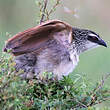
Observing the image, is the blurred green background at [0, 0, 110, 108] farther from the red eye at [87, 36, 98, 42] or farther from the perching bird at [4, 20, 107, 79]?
the perching bird at [4, 20, 107, 79]

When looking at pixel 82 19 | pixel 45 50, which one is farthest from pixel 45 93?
pixel 82 19

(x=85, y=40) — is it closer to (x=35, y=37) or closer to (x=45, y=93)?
(x=35, y=37)

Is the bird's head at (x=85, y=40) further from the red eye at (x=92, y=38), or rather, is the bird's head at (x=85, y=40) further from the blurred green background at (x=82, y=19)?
the blurred green background at (x=82, y=19)

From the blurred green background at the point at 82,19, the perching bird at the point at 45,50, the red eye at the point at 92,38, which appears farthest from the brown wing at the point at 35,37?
the blurred green background at the point at 82,19

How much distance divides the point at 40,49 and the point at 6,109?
1274 mm

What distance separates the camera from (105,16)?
10.6 meters

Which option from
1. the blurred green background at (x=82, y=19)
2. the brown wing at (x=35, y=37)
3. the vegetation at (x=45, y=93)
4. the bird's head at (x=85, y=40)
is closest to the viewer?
the vegetation at (x=45, y=93)

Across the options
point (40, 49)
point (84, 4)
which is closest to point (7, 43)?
point (40, 49)

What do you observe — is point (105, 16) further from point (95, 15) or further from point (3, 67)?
point (3, 67)

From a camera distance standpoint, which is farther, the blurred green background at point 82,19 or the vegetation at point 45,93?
the blurred green background at point 82,19

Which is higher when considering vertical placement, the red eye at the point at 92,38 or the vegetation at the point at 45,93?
the red eye at the point at 92,38

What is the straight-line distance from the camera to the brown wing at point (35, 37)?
4039 mm

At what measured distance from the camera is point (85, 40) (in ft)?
15.6

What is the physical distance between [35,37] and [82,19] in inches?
230
